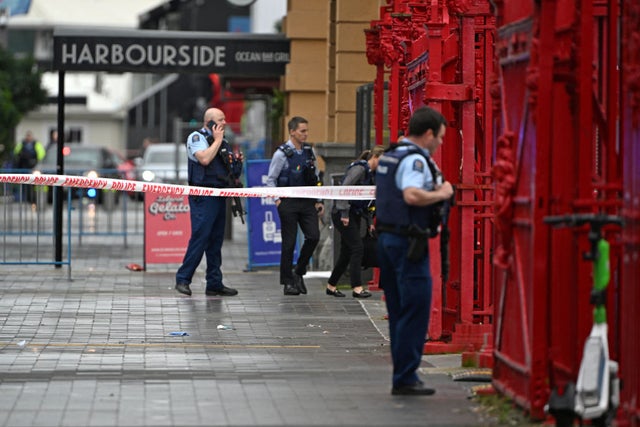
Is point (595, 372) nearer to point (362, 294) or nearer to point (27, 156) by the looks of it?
point (362, 294)

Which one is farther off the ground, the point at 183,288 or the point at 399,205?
the point at 399,205

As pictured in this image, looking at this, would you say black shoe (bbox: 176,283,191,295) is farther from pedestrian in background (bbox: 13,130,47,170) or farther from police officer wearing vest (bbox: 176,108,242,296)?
pedestrian in background (bbox: 13,130,47,170)

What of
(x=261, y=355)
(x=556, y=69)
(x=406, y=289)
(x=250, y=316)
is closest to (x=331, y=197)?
(x=250, y=316)

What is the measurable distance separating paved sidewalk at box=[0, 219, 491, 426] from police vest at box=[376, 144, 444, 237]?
3.64 ft

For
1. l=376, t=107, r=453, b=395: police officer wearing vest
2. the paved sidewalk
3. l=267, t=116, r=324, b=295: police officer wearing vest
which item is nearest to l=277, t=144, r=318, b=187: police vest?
l=267, t=116, r=324, b=295: police officer wearing vest

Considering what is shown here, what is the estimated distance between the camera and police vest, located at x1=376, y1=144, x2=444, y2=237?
9945 mm

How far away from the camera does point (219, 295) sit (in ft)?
55.4

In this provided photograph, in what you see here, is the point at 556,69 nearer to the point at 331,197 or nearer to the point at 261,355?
the point at 261,355

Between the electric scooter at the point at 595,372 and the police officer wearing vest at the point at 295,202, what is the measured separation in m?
8.51

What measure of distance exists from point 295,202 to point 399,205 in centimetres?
693

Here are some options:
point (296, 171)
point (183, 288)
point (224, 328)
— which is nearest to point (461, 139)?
point (224, 328)

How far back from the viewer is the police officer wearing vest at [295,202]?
16797mm

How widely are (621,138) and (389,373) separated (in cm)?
278

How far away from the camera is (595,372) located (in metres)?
8.26
